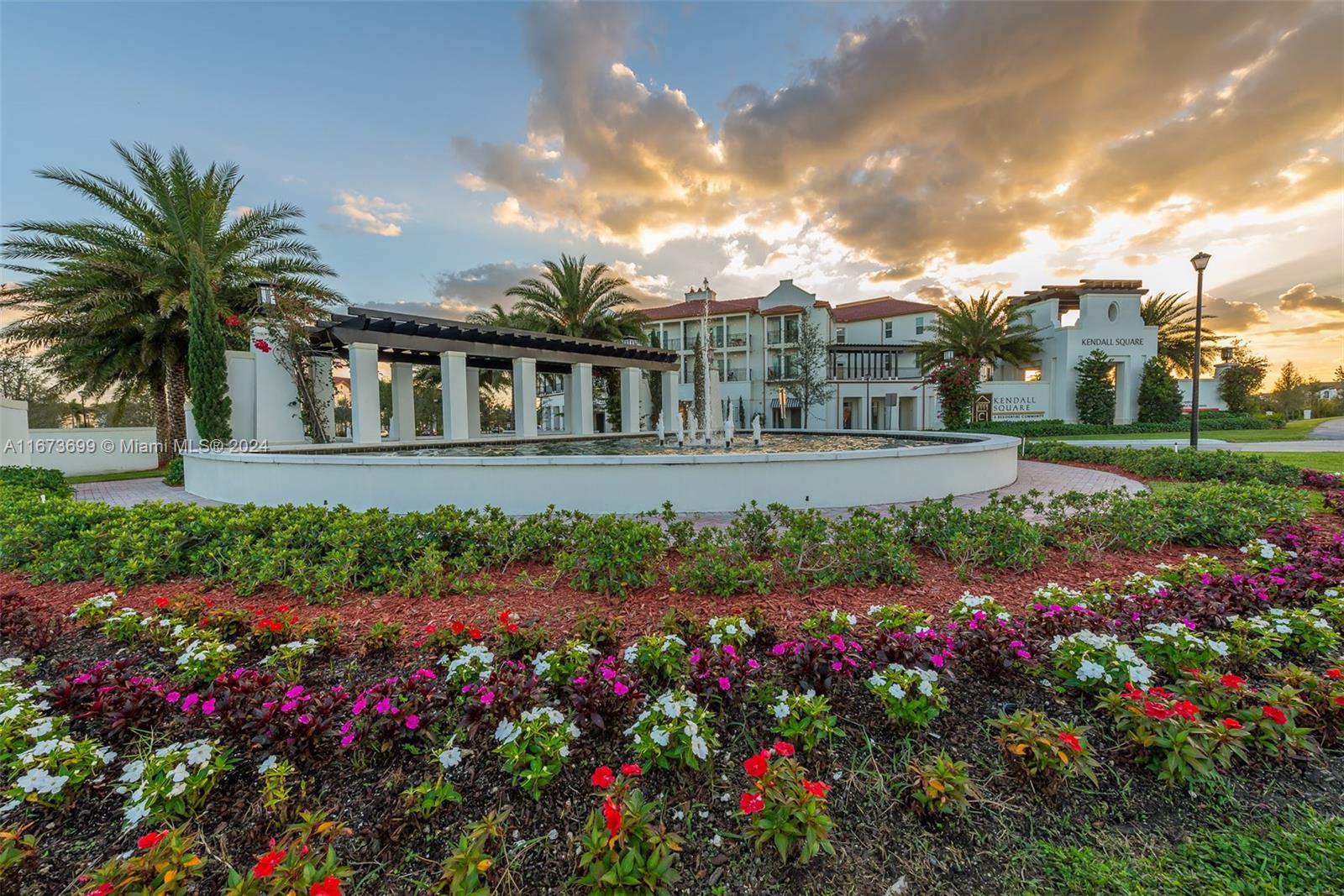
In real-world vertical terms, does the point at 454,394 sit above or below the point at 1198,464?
above

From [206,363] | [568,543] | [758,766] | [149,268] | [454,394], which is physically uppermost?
[149,268]

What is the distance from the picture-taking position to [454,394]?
16297 mm

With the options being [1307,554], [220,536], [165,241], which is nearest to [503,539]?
[220,536]

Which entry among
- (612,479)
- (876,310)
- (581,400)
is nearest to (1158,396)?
(876,310)

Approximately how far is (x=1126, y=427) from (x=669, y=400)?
2583 centimetres

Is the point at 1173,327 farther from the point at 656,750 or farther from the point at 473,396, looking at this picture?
the point at 656,750

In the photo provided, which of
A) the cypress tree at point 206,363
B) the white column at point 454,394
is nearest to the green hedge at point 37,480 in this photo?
the cypress tree at point 206,363

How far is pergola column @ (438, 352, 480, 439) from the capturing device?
53.2 ft

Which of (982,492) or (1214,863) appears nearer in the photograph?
(1214,863)

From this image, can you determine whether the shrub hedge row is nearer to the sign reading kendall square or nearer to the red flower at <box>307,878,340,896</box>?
the red flower at <box>307,878,340,896</box>

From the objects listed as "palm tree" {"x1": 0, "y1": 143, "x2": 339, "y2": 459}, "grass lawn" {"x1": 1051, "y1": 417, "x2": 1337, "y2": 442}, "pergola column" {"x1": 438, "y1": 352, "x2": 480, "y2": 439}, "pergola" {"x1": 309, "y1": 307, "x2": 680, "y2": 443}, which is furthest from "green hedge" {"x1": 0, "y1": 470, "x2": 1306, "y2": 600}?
"grass lawn" {"x1": 1051, "y1": 417, "x2": 1337, "y2": 442}

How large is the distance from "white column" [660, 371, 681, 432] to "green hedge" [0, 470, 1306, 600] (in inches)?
718

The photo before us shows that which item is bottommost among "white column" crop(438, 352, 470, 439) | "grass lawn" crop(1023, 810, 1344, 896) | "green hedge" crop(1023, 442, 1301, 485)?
"grass lawn" crop(1023, 810, 1344, 896)

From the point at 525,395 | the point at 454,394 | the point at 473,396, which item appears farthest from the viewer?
the point at 473,396
